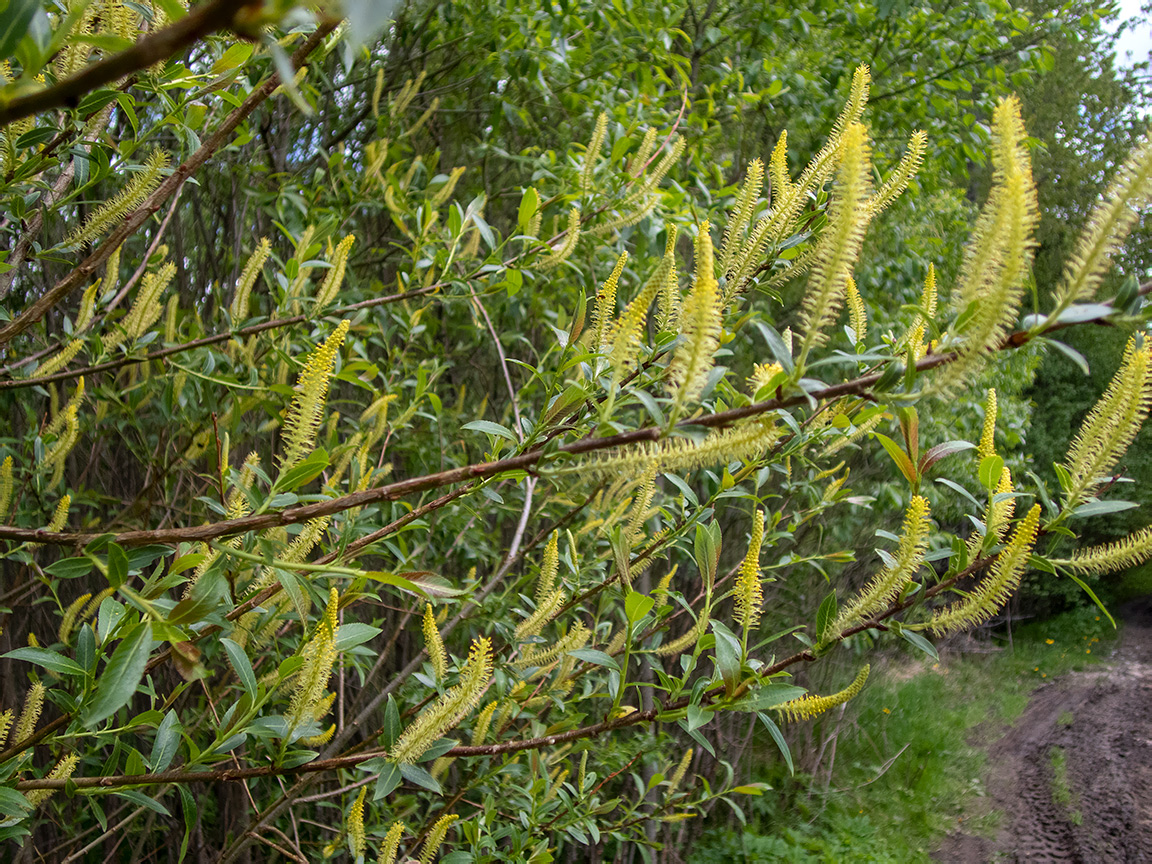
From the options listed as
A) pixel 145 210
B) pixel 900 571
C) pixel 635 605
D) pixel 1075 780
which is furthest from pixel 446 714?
pixel 1075 780

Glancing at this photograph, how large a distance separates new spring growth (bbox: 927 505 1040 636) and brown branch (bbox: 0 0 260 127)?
822 mm

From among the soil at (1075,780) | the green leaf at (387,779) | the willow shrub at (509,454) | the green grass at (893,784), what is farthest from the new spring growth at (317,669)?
the soil at (1075,780)

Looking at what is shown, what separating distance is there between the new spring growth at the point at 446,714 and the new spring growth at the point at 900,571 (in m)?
0.42

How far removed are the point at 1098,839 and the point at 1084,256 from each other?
731 centimetres

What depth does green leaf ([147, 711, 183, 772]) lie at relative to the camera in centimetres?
100

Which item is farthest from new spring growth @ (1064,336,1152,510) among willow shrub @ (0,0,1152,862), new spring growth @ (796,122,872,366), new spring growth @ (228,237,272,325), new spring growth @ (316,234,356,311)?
new spring growth @ (228,237,272,325)

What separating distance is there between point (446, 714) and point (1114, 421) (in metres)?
0.79

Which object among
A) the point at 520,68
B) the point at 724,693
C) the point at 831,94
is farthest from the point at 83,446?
the point at 831,94

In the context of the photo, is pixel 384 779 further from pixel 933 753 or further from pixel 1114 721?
pixel 1114 721

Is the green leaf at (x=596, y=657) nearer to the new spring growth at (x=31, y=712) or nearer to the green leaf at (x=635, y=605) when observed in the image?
the green leaf at (x=635, y=605)

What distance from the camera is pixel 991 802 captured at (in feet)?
21.4

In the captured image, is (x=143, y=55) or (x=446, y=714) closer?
(x=143, y=55)

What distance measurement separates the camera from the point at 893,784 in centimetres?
626

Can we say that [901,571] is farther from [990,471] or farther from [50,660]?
[50,660]
